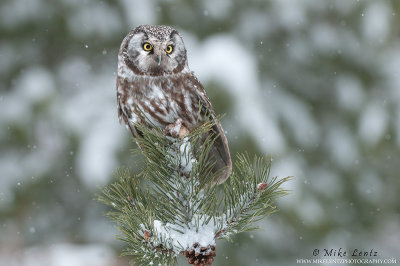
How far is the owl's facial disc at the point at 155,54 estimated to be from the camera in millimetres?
2092

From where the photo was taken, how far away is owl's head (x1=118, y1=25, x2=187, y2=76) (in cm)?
208

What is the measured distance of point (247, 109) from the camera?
4.10 m

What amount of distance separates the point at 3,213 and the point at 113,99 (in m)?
1.54

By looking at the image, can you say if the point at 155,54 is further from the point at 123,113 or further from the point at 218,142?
the point at 218,142

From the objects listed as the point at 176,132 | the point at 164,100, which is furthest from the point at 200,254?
the point at 164,100

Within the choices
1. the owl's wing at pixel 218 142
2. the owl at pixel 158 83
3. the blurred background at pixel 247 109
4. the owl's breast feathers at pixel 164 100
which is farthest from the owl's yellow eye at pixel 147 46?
the blurred background at pixel 247 109

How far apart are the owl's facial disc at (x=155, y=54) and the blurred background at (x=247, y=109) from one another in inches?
75.5

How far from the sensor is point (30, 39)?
188 inches

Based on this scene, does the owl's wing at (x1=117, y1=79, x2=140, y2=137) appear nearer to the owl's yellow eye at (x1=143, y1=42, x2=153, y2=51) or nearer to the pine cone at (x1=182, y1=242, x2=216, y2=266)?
the owl's yellow eye at (x1=143, y1=42, x2=153, y2=51)

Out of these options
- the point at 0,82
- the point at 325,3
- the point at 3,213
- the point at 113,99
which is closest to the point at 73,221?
the point at 3,213

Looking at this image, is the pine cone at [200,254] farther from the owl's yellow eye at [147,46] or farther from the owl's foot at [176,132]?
the owl's yellow eye at [147,46]

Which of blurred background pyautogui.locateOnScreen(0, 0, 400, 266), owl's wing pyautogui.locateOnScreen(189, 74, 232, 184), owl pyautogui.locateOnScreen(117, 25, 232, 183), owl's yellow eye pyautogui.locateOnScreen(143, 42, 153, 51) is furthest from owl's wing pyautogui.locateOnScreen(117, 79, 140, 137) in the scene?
blurred background pyautogui.locateOnScreen(0, 0, 400, 266)

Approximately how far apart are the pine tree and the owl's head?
0.68 meters

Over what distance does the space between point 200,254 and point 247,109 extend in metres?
2.80
